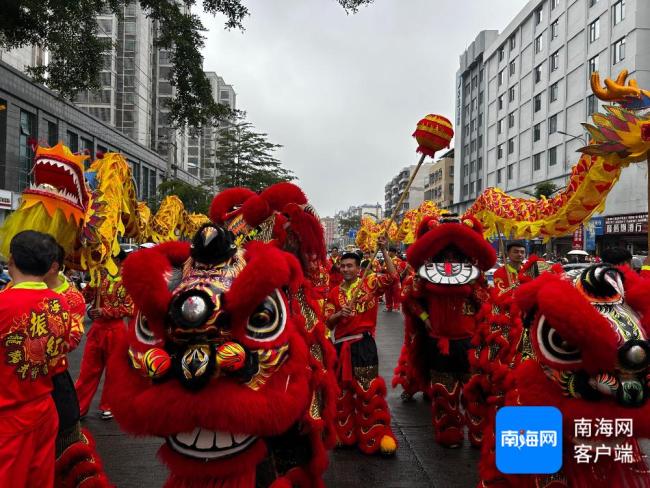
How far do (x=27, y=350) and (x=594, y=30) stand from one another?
3235 cm

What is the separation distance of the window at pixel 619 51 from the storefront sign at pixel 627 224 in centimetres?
740

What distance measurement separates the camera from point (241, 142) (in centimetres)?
2334

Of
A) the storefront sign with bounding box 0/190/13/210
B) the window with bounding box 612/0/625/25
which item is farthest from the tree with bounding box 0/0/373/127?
the window with bounding box 612/0/625/25

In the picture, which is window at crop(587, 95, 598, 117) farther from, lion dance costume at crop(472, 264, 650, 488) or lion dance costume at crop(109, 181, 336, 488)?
lion dance costume at crop(109, 181, 336, 488)

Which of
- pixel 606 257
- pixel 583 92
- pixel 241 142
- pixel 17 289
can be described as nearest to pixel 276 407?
pixel 17 289

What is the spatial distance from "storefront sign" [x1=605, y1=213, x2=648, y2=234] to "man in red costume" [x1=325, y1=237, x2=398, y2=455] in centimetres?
2142

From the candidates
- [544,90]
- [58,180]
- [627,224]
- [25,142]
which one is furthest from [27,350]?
[544,90]

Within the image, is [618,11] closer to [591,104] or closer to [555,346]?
[591,104]

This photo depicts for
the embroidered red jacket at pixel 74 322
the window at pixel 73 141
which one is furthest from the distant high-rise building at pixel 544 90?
the window at pixel 73 141

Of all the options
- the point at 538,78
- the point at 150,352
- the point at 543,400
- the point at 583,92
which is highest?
the point at 538,78

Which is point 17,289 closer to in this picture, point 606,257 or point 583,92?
point 606,257

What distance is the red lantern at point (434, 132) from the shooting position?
14.3 ft

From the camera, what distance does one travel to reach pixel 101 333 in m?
5.19

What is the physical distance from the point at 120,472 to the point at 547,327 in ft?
10.4
